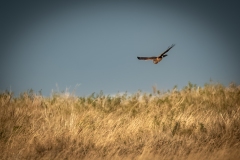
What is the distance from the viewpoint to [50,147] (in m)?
4.65

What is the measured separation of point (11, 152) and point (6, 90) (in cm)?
528

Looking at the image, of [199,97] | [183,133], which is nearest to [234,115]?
[183,133]

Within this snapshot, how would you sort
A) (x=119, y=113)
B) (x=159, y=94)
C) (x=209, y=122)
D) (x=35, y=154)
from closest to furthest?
(x=35, y=154)
(x=209, y=122)
(x=119, y=113)
(x=159, y=94)

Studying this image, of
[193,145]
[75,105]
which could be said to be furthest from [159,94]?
[193,145]

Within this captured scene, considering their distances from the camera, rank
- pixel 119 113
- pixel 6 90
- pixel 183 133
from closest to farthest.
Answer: pixel 183 133
pixel 119 113
pixel 6 90

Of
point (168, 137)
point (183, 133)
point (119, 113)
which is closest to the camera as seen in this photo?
point (168, 137)

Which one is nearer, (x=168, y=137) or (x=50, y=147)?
(x=50, y=147)

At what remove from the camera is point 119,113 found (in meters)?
8.04

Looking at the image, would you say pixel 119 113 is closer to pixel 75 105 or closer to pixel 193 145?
pixel 75 105

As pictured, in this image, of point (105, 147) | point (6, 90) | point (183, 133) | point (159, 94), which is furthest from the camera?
point (159, 94)

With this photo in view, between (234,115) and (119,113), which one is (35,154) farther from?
(234,115)

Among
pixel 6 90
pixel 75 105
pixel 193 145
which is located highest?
pixel 6 90

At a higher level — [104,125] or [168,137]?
[104,125]

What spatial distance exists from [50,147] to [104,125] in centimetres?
179
